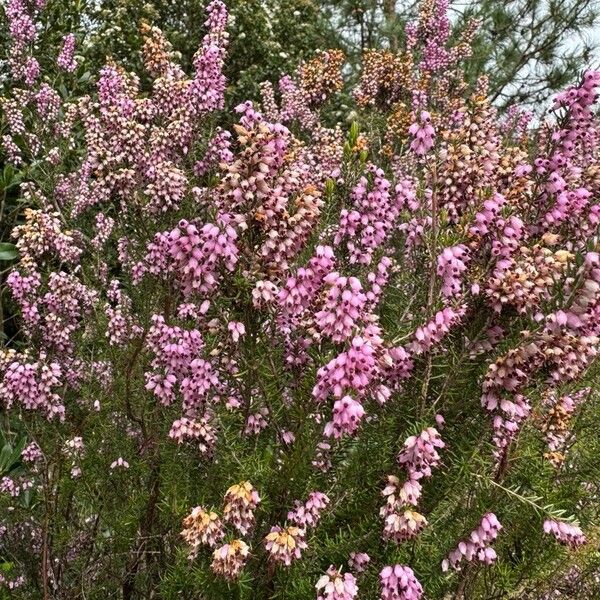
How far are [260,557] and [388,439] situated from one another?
0.69m

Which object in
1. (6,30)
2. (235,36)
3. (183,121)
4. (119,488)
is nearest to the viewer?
(119,488)

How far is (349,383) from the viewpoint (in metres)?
2.02

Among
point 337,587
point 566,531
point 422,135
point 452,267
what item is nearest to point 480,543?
point 566,531

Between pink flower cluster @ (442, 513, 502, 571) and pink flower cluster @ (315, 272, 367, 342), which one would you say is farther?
pink flower cluster @ (442, 513, 502, 571)

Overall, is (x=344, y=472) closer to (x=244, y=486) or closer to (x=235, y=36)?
(x=244, y=486)

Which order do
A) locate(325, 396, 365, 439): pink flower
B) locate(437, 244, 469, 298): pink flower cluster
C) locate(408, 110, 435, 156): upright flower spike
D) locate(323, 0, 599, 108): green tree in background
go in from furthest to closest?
locate(323, 0, 599, 108): green tree in background → locate(408, 110, 435, 156): upright flower spike → locate(437, 244, 469, 298): pink flower cluster → locate(325, 396, 365, 439): pink flower

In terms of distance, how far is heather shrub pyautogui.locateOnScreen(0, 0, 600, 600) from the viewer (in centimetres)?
219

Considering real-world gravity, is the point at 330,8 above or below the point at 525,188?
above

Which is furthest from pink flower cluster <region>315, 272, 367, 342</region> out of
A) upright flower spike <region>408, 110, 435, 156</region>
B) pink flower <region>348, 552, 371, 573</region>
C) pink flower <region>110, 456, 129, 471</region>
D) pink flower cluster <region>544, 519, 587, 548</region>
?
pink flower <region>110, 456, 129, 471</region>

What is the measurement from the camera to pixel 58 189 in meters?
6.13

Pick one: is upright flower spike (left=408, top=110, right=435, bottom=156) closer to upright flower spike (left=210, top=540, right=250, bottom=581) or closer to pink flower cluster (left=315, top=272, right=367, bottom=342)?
pink flower cluster (left=315, top=272, right=367, bottom=342)

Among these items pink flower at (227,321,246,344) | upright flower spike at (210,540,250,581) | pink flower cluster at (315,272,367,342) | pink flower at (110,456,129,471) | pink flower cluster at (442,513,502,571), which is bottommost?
pink flower at (110,456,129,471)

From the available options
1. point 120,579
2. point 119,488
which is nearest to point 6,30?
point 119,488

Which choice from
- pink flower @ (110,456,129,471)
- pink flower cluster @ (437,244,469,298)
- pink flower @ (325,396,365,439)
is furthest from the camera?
pink flower @ (110,456,129,471)
